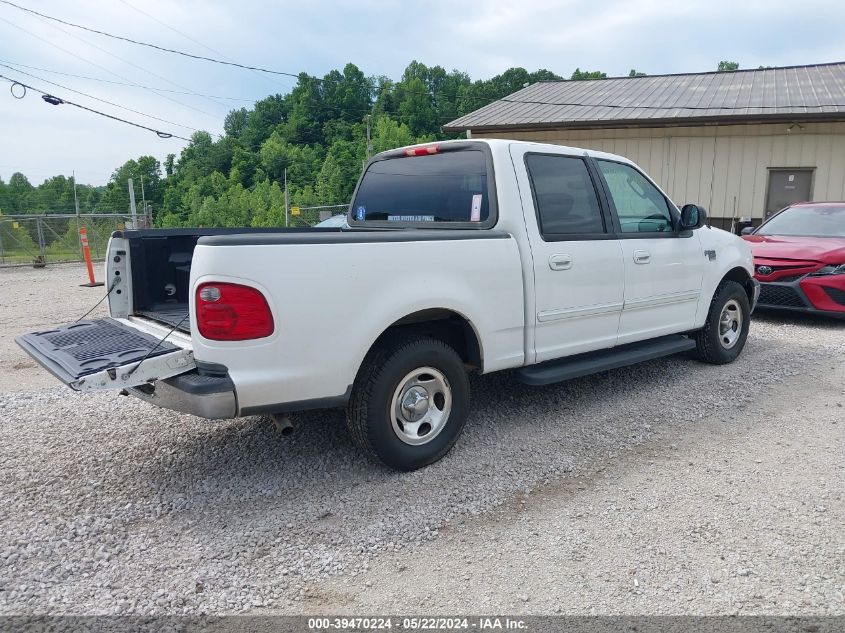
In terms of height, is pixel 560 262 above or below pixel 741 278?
above

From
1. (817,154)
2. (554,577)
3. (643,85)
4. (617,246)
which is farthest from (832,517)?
(643,85)

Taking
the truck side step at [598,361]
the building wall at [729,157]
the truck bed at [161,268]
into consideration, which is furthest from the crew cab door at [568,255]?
the building wall at [729,157]

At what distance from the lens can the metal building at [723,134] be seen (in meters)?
13.7

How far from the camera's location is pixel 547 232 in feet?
13.7

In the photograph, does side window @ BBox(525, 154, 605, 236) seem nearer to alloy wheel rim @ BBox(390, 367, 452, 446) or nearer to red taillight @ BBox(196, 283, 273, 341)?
alloy wheel rim @ BBox(390, 367, 452, 446)

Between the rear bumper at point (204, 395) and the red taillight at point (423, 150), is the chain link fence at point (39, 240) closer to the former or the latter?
the red taillight at point (423, 150)

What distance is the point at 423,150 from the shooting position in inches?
183

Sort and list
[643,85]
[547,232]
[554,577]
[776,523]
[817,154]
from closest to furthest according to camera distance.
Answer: [554,577], [776,523], [547,232], [817,154], [643,85]

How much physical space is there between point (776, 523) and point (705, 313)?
2887 millimetres

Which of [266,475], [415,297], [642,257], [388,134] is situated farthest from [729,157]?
[388,134]

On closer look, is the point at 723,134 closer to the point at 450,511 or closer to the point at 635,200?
the point at 635,200

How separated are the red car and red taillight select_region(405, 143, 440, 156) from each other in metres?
5.61

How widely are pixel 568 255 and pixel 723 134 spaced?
12.5 m

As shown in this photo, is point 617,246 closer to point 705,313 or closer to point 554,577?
point 705,313
